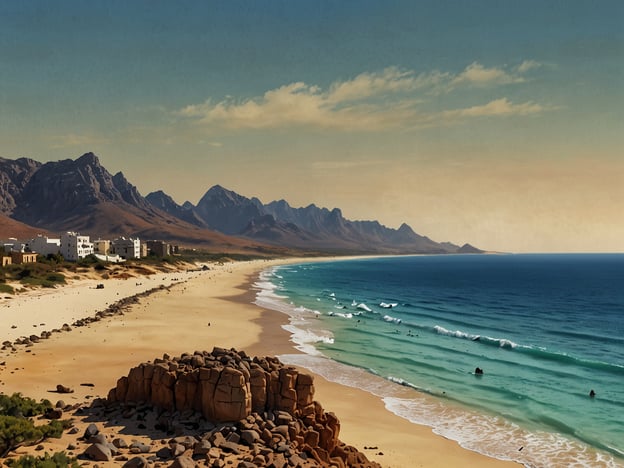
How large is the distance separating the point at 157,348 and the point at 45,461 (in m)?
26.0

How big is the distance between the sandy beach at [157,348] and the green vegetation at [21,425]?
0.45 meters

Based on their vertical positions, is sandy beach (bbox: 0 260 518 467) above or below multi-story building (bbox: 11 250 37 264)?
below

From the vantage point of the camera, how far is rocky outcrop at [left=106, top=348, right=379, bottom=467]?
55.6ft

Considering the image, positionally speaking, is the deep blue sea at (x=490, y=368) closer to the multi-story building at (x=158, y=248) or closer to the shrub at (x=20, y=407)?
the shrub at (x=20, y=407)

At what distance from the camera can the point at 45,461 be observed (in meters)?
13.9

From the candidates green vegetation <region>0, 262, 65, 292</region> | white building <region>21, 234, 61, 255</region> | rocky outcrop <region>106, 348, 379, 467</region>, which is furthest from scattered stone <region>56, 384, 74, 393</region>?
white building <region>21, 234, 61, 255</region>

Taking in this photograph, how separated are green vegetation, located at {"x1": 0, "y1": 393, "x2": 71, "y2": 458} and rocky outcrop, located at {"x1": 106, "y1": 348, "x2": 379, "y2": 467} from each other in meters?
2.70

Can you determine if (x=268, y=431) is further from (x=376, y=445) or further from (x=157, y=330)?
(x=157, y=330)

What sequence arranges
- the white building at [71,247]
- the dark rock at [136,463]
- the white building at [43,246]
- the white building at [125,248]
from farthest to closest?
the white building at [125,248] → the white building at [43,246] → the white building at [71,247] → the dark rock at [136,463]

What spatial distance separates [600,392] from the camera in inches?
1328

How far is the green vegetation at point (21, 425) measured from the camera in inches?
602

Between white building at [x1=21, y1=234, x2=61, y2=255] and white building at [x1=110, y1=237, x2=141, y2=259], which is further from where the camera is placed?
white building at [x1=110, y1=237, x2=141, y2=259]

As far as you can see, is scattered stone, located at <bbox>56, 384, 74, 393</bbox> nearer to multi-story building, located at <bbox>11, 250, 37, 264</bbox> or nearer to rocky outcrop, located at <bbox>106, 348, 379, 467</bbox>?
rocky outcrop, located at <bbox>106, 348, 379, 467</bbox>

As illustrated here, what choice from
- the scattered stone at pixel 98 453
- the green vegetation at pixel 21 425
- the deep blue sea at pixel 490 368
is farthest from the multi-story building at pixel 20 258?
the scattered stone at pixel 98 453
